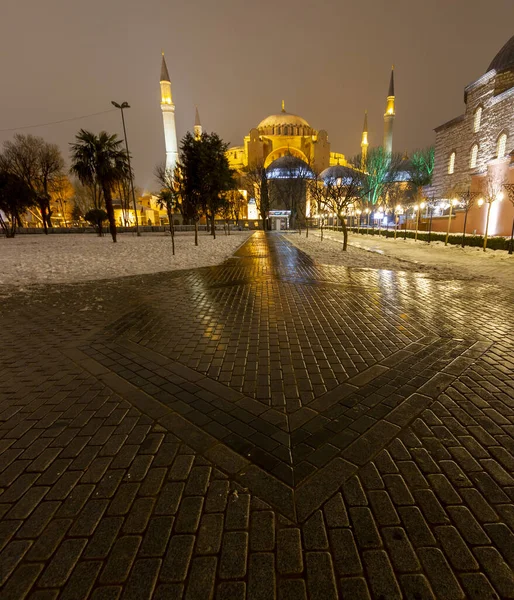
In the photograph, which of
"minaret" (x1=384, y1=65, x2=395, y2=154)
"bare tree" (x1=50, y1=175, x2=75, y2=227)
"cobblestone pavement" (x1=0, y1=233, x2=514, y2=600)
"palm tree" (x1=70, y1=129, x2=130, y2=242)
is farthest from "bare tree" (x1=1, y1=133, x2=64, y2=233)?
"minaret" (x1=384, y1=65, x2=395, y2=154)

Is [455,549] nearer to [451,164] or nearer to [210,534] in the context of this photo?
[210,534]

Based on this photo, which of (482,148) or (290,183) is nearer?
(482,148)

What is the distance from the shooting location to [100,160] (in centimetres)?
3006

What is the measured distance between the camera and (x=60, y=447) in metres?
2.91

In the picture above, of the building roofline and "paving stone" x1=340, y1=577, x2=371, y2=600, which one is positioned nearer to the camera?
"paving stone" x1=340, y1=577, x2=371, y2=600

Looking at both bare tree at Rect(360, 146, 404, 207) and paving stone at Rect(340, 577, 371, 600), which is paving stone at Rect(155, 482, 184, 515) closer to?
paving stone at Rect(340, 577, 371, 600)

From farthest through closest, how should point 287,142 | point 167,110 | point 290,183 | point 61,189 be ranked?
point 287,142 → point 167,110 → point 290,183 → point 61,189

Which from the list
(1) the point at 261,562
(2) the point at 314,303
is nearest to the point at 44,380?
(1) the point at 261,562

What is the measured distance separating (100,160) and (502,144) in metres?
40.1

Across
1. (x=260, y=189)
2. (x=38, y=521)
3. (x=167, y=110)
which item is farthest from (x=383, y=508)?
(x=167, y=110)

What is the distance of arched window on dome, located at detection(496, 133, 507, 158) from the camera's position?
32250 millimetres

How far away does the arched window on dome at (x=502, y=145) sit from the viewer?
32250 mm

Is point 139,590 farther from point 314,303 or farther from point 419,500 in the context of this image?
point 314,303

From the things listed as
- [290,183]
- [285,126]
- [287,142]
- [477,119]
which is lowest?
[290,183]
